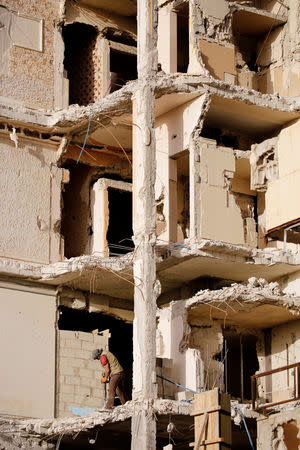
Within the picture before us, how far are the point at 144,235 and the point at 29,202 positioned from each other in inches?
140

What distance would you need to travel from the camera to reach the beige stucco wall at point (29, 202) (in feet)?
106

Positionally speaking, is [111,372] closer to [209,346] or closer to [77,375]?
[77,375]

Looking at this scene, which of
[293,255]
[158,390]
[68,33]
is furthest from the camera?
[68,33]

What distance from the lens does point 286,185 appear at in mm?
32750

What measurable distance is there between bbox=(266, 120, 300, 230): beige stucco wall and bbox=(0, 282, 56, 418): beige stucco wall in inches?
226

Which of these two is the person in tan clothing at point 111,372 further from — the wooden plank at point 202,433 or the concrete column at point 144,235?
the wooden plank at point 202,433

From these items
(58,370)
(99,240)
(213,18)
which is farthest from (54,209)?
(213,18)

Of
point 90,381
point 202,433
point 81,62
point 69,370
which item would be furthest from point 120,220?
point 202,433

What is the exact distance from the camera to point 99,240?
110 ft

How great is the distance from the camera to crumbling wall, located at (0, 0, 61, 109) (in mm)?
33281

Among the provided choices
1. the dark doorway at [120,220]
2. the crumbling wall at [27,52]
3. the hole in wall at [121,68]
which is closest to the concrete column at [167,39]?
the hole in wall at [121,68]

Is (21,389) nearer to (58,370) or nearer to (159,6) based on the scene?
(58,370)

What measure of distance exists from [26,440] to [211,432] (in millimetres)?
8047

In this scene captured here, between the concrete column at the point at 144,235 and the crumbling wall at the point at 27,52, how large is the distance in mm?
2960
